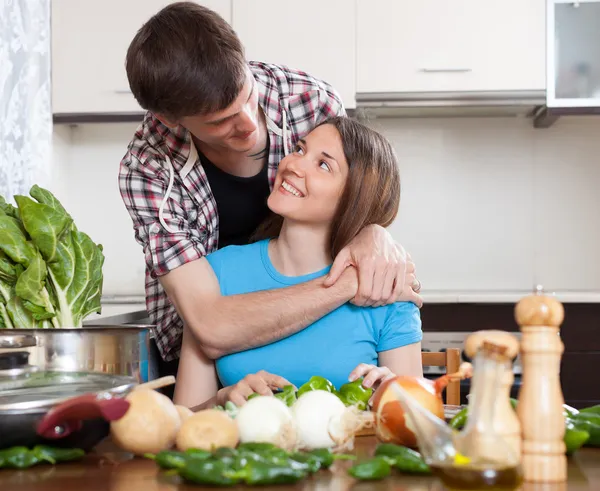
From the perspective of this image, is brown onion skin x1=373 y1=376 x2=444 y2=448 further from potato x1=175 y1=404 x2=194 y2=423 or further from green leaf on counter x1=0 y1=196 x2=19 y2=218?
green leaf on counter x1=0 y1=196 x2=19 y2=218

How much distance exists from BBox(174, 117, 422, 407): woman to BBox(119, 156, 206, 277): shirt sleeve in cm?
12

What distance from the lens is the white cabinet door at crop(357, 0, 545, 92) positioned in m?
2.97

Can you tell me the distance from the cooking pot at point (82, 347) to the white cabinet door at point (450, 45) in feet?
7.23

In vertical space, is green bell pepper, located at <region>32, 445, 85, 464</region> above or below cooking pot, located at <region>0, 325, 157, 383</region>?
below

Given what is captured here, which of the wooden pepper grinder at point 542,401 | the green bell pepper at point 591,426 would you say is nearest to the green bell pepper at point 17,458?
the wooden pepper grinder at point 542,401

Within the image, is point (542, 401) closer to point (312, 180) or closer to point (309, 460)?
point (309, 460)

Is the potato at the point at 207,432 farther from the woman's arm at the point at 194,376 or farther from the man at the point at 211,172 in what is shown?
the woman's arm at the point at 194,376

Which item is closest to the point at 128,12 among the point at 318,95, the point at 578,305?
the point at 318,95

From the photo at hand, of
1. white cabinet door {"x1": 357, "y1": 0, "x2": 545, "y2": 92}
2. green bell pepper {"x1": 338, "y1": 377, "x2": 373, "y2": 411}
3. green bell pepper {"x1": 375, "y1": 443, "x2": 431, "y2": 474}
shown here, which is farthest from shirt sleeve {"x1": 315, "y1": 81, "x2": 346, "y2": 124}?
white cabinet door {"x1": 357, "y1": 0, "x2": 545, "y2": 92}

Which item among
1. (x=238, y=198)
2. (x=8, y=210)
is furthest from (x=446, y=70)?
(x=8, y=210)

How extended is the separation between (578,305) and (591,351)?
17cm

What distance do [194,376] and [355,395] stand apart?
26.5 inches

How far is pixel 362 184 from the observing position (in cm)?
157

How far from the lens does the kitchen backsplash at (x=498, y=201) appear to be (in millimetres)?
3305
